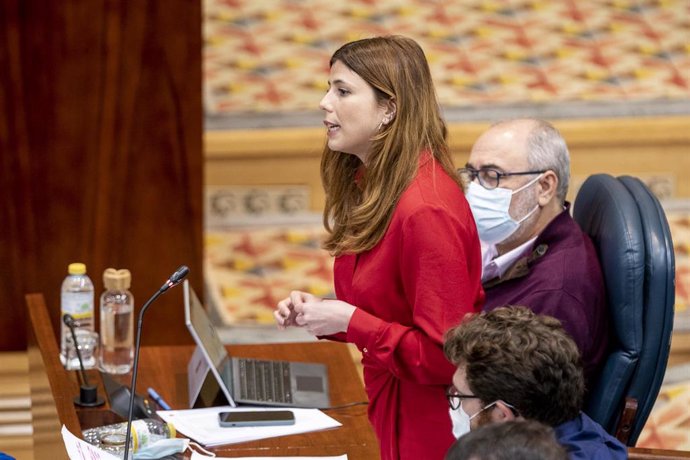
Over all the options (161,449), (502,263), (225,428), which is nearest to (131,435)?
(161,449)

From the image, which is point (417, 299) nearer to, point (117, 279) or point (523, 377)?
point (523, 377)

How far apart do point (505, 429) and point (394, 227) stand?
68 cm

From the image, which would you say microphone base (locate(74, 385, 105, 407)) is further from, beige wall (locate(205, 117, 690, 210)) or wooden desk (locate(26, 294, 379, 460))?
beige wall (locate(205, 117, 690, 210))

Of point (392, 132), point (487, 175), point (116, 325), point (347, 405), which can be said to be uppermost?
point (392, 132)

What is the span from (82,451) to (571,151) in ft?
10.2

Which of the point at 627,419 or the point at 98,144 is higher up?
the point at 98,144

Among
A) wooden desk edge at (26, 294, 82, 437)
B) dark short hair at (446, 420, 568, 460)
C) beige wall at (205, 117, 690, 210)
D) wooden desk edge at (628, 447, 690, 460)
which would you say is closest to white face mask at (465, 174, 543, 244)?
wooden desk edge at (628, 447, 690, 460)

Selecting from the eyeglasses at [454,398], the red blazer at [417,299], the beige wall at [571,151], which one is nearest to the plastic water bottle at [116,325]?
the red blazer at [417,299]

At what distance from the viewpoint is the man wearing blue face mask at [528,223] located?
2484mm

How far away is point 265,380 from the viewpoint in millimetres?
2691

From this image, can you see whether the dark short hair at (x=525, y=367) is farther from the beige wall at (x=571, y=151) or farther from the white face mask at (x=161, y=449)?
the beige wall at (x=571, y=151)

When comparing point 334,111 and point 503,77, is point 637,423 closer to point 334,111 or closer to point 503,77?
point 334,111

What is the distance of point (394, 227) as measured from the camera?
2.19m

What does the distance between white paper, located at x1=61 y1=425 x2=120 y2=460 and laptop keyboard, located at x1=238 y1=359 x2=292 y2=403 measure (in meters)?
0.51
